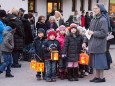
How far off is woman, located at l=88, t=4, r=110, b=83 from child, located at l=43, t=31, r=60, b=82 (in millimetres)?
955

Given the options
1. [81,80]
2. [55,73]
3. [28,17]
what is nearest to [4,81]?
[55,73]

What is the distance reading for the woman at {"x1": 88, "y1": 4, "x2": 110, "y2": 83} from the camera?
33.8ft

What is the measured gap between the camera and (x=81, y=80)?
11.0 m

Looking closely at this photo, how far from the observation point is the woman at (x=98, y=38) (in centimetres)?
1030

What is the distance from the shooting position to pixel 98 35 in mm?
10289

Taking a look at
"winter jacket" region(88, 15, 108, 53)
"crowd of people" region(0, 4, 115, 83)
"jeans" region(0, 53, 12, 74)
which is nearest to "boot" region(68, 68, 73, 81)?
"crowd of people" region(0, 4, 115, 83)

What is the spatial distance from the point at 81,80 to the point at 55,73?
75cm

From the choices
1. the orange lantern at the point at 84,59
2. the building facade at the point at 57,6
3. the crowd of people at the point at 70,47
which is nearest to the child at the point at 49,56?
the crowd of people at the point at 70,47

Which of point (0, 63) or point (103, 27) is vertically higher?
point (103, 27)

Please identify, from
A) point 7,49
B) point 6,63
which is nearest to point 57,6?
point 7,49

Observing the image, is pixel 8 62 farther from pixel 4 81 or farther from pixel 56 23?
pixel 56 23

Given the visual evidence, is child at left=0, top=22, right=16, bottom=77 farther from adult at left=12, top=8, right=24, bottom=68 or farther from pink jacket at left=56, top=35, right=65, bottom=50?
pink jacket at left=56, top=35, right=65, bottom=50

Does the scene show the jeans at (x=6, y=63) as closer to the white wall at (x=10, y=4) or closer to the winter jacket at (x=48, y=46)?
the winter jacket at (x=48, y=46)

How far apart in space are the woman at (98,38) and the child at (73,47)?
14.0 inches
